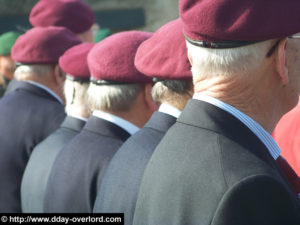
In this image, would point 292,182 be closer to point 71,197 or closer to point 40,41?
→ point 71,197

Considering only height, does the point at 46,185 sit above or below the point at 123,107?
below

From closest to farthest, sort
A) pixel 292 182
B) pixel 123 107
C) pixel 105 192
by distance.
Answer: pixel 292 182 < pixel 105 192 < pixel 123 107

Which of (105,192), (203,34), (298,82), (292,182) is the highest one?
(203,34)

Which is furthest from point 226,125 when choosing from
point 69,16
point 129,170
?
point 69,16

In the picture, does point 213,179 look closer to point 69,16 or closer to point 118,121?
point 118,121

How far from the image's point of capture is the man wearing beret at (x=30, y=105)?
11.8 feet

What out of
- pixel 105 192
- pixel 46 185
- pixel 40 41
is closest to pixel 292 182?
pixel 105 192

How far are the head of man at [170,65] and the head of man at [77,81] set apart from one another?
0.98m

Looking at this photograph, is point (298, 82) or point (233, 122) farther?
point (298, 82)

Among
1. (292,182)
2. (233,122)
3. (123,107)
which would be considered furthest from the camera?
(123,107)

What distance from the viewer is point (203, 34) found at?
1.56m

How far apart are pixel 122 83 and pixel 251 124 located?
4.71 ft

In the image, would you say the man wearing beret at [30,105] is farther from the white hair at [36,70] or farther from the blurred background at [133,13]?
the blurred background at [133,13]

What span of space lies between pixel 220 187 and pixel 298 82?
481mm
